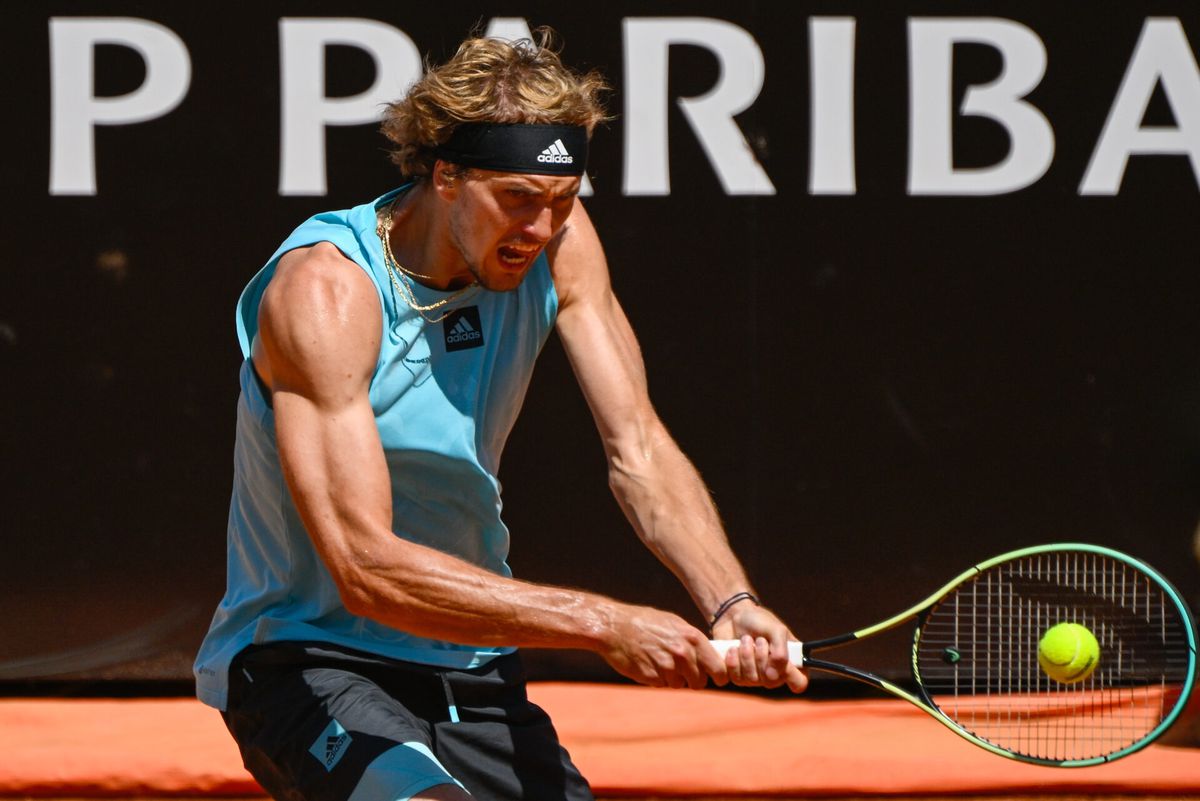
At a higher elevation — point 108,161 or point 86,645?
point 108,161

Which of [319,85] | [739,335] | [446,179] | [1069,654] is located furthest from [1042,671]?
[319,85]

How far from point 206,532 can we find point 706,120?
176 cm

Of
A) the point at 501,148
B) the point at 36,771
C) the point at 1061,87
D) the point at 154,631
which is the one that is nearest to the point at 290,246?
the point at 501,148

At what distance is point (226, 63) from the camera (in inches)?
177

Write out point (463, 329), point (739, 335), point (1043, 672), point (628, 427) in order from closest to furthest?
1. point (463, 329)
2. point (628, 427)
3. point (1043, 672)
4. point (739, 335)

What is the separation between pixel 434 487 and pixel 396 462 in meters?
0.08

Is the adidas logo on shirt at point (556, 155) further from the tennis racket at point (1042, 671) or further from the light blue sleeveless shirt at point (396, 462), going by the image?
the tennis racket at point (1042, 671)

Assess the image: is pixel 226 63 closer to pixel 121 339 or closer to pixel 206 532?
pixel 121 339

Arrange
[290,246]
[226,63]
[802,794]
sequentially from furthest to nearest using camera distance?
[226,63] → [802,794] → [290,246]

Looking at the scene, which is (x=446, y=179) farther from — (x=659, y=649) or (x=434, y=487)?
(x=659, y=649)

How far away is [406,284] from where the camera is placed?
2.56 metres

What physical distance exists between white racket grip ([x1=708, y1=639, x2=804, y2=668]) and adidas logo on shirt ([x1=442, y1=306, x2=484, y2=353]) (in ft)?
1.97

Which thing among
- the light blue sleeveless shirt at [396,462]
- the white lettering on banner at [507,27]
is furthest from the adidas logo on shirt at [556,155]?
the white lettering on banner at [507,27]

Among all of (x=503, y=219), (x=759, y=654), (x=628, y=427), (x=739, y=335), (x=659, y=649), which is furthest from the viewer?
(x=739, y=335)
